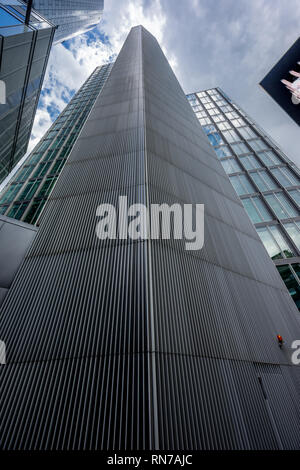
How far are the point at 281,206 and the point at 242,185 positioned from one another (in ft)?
16.1

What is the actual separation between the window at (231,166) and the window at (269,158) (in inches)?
122

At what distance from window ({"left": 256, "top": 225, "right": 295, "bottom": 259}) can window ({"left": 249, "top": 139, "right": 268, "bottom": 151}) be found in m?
13.6

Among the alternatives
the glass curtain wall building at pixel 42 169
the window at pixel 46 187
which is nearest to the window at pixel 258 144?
the glass curtain wall building at pixel 42 169

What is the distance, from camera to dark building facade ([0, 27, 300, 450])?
4062 millimetres

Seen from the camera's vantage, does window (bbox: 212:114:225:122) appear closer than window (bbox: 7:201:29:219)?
No

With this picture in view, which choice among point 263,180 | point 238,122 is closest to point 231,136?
point 238,122

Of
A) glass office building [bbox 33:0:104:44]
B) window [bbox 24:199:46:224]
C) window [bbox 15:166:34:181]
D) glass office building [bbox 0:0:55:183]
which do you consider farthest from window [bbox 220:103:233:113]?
window [bbox 24:199:46:224]

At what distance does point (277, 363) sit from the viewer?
6547 millimetres

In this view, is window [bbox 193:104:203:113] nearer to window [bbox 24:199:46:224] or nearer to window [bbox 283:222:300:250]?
window [bbox 283:222:300:250]

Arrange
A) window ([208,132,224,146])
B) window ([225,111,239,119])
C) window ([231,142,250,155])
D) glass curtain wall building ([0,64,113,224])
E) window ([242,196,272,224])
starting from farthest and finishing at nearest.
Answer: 1. window ([225,111,239,119])
2. window ([208,132,224,146])
3. window ([231,142,250,155])
4. window ([242,196,272,224])
5. glass curtain wall building ([0,64,113,224])

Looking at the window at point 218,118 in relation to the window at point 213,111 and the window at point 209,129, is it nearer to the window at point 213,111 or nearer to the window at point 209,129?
the window at point 213,111

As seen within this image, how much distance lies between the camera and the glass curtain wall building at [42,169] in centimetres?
1843

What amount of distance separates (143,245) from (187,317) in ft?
8.25

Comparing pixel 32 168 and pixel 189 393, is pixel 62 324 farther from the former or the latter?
pixel 32 168
